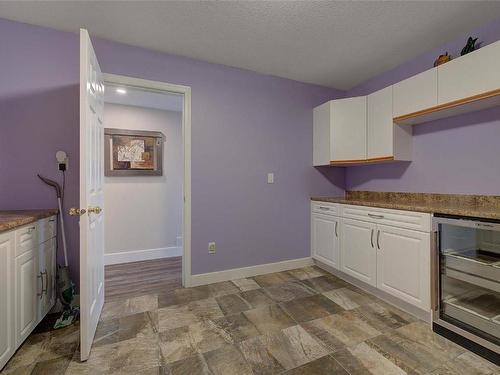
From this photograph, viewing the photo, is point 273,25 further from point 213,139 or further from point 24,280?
point 24,280

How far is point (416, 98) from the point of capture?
7.16 feet

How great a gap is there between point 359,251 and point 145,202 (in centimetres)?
288

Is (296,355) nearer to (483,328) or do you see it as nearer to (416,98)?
(483,328)

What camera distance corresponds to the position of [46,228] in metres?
1.88

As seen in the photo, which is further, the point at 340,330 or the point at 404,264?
the point at 404,264

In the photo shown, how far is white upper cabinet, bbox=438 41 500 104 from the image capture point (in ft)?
5.52

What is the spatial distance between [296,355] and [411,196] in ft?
6.54

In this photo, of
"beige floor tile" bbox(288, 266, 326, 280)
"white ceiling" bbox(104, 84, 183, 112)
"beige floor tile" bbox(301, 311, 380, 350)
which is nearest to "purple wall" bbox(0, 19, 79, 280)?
"white ceiling" bbox(104, 84, 183, 112)

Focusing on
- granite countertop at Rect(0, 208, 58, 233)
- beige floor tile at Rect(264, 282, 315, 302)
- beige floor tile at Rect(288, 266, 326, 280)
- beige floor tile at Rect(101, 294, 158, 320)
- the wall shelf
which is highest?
the wall shelf

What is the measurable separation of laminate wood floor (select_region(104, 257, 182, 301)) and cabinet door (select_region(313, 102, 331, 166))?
2.20m

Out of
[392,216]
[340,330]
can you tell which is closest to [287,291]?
[340,330]

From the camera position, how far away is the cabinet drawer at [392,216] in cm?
188

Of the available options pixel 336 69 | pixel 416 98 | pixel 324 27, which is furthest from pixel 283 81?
pixel 416 98

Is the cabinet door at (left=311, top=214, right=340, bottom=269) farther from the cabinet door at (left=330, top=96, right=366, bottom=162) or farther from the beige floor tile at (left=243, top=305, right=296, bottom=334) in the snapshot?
the beige floor tile at (left=243, top=305, right=296, bottom=334)
